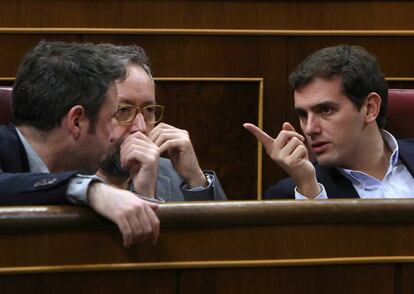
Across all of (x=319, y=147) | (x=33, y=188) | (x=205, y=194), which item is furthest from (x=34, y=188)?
(x=319, y=147)

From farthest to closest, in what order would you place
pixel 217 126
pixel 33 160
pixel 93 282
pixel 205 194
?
1. pixel 217 126
2. pixel 205 194
3. pixel 33 160
4. pixel 93 282

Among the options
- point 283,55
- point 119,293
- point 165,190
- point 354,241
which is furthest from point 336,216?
point 283,55

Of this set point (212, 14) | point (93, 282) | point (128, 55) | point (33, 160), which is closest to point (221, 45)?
point (212, 14)

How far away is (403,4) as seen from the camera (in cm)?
108

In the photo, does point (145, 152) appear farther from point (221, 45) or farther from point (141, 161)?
point (221, 45)

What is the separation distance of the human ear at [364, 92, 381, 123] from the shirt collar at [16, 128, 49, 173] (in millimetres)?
357

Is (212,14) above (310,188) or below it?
above

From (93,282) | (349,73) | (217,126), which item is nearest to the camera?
(93,282)

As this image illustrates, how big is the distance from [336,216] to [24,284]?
0.20m

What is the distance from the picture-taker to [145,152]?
733mm

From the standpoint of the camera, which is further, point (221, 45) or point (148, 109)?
point (221, 45)

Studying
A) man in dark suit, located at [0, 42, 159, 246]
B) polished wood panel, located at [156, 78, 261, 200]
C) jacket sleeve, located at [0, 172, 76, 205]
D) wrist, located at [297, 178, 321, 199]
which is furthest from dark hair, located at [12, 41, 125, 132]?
polished wood panel, located at [156, 78, 261, 200]

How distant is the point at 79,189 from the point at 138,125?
9.6 inches

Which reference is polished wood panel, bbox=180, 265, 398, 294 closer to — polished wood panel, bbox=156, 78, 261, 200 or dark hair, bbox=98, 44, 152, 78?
dark hair, bbox=98, 44, 152, 78
